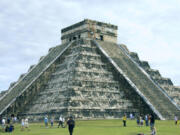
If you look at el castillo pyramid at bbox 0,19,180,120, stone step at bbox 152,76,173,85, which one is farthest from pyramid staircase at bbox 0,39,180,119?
stone step at bbox 152,76,173,85

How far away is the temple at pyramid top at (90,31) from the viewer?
4794 centimetres

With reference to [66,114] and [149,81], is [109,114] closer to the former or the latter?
[66,114]

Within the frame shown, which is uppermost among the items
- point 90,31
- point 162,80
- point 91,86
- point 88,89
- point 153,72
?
point 90,31

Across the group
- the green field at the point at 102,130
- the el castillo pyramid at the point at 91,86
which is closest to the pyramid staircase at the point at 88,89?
the el castillo pyramid at the point at 91,86

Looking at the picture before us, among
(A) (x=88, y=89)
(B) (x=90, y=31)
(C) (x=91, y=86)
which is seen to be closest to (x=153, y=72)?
(B) (x=90, y=31)

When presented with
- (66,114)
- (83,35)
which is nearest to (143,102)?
(66,114)

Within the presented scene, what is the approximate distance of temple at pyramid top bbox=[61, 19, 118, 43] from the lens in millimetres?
47938

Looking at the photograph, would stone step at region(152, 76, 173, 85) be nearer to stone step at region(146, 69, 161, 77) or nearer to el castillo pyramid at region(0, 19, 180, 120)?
el castillo pyramid at region(0, 19, 180, 120)

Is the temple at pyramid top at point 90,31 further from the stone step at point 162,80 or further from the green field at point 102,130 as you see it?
the green field at point 102,130

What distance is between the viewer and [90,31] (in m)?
48.0

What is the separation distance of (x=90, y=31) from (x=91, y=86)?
12.8 metres

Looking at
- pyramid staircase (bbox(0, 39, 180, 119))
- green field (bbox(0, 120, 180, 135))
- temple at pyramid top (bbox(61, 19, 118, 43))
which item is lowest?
green field (bbox(0, 120, 180, 135))

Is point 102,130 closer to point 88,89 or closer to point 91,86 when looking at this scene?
point 88,89

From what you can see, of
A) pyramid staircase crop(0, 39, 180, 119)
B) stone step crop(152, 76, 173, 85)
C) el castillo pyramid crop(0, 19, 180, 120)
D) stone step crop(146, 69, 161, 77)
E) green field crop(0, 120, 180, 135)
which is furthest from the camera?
stone step crop(146, 69, 161, 77)
